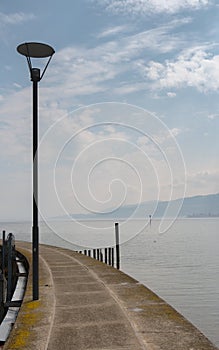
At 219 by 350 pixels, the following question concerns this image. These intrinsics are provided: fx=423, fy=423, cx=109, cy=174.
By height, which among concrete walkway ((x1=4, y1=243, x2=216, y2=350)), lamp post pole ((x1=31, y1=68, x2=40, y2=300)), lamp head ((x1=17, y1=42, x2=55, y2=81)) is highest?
lamp head ((x1=17, y1=42, x2=55, y2=81))

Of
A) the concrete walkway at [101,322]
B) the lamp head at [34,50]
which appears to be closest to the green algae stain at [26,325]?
Answer: the concrete walkway at [101,322]

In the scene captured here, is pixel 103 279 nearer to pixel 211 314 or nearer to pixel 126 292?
pixel 126 292

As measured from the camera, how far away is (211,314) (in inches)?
761

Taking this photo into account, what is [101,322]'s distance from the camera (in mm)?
7039

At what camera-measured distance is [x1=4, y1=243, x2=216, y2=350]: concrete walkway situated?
591 cm

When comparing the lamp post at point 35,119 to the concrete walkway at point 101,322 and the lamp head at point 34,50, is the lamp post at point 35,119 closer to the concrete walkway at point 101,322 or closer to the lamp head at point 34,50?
the lamp head at point 34,50

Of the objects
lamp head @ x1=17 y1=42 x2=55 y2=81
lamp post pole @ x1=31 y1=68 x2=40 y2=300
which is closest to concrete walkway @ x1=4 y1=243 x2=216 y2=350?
lamp post pole @ x1=31 y1=68 x2=40 y2=300

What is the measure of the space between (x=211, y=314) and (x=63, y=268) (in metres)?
7.97

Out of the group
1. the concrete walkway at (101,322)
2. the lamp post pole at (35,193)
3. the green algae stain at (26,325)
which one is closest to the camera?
the concrete walkway at (101,322)

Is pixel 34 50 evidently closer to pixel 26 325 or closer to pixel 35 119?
pixel 35 119

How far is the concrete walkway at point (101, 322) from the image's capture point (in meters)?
5.91

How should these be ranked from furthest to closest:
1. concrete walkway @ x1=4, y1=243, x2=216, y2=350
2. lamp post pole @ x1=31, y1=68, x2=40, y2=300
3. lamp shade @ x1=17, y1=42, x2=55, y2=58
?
lamp post pole @ x1=31, y1=68, x2=40, y2=300
lamp shade @ x1=17, y1=42, x2=55, y2=58
concrete walkway @ x1=4, y1=243, x2=216, y2=350

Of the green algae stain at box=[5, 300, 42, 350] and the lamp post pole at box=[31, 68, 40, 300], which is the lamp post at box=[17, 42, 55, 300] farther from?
the green algae stain at box=[5, 300, 42, 350]

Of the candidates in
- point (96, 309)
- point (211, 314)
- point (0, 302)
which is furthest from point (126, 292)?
point (211, 314)
